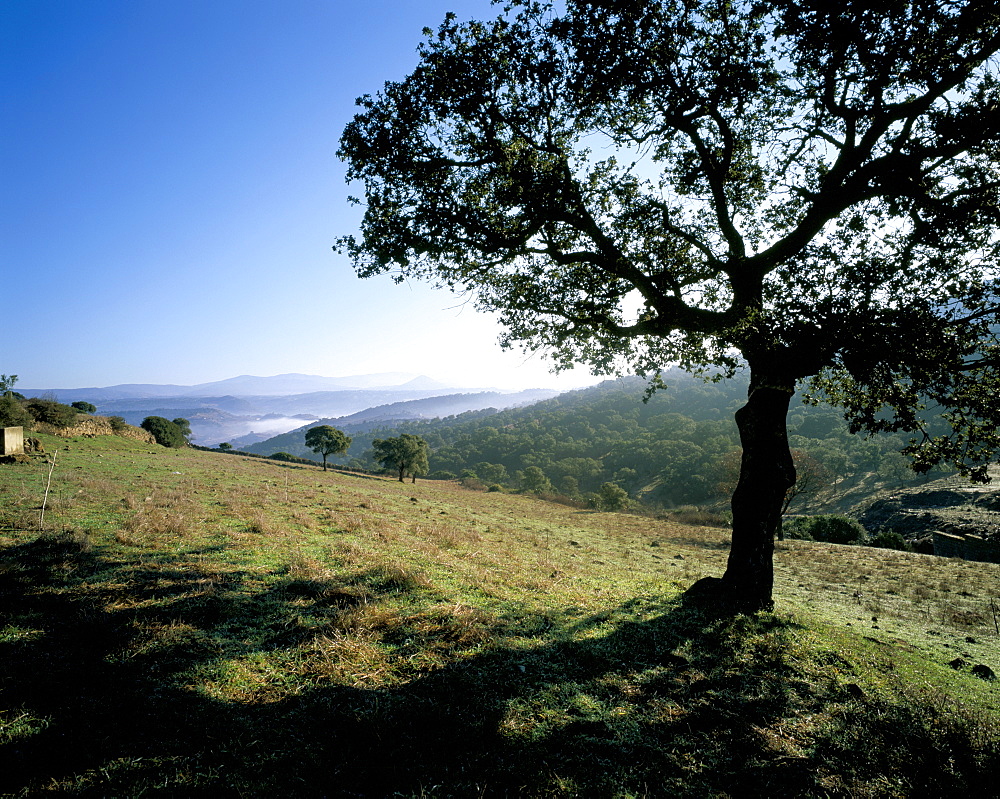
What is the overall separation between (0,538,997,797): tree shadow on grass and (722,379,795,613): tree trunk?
7.95 ft

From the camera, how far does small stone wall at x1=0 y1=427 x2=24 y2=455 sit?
22.1 meters

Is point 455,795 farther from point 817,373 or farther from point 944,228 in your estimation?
point 944,228

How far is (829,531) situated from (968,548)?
24.2ft

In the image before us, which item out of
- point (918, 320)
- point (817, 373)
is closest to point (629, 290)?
point (817, 373)

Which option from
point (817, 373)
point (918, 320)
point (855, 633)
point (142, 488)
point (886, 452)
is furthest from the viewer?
point (886, 452)

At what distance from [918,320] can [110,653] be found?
11.5 metres

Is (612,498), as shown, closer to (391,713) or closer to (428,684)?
(428,684)

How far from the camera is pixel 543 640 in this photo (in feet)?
17.9

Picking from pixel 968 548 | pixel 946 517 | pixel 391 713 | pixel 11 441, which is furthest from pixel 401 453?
pixel 946 517

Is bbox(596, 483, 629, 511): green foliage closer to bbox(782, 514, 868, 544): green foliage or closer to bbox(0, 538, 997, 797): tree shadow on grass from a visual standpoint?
bbox(782, 514, 868, 544): green foliage

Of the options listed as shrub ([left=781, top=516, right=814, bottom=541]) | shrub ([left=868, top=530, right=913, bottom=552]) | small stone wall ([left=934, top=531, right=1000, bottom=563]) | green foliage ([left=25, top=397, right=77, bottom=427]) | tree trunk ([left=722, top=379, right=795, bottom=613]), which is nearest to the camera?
tree trunk ([left=722, top=379, right=795, bottom=613])

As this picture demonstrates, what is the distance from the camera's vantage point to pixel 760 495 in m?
8.10

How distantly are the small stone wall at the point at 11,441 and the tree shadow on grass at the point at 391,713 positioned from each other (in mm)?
25590

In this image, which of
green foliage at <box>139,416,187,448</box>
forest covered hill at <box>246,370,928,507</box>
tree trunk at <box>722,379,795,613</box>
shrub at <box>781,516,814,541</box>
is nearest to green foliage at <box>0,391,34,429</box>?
green foliage at <box>139,416,187,448</box>
